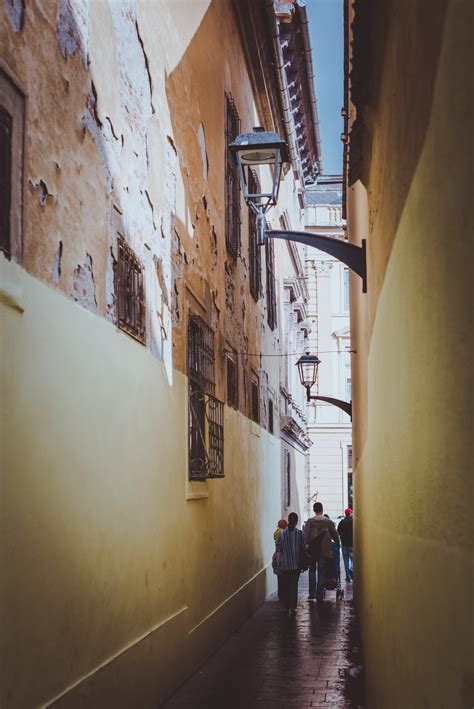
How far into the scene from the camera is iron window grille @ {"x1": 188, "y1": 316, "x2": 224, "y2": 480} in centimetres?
1032

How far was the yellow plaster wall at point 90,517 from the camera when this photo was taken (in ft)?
16.1

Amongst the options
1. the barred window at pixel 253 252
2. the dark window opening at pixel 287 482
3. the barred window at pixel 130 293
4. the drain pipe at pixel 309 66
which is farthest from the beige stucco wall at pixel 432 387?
the dark window opening at pixel 287 482

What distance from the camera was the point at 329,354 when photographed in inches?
1700

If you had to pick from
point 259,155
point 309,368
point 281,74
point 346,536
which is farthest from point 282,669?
point 281,74

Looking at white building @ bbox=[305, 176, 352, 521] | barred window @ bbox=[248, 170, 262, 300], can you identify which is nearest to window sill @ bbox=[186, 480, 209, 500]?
barred window @ bbox=[248, 170, 262, 300]

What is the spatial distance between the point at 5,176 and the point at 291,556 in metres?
10.9

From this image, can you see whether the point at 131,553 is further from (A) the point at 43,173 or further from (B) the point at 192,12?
(B) the point at 192,12

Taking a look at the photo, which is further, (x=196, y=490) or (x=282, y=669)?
(x=196, y=490)

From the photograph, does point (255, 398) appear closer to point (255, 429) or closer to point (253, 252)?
point (255, 429)

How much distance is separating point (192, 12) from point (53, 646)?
7952 mm

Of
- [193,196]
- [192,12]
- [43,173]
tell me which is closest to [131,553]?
[43,173]

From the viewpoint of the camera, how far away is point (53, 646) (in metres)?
5.40

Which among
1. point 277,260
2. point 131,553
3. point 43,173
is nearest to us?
point 43,173

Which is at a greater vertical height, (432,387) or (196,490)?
(432,387)
